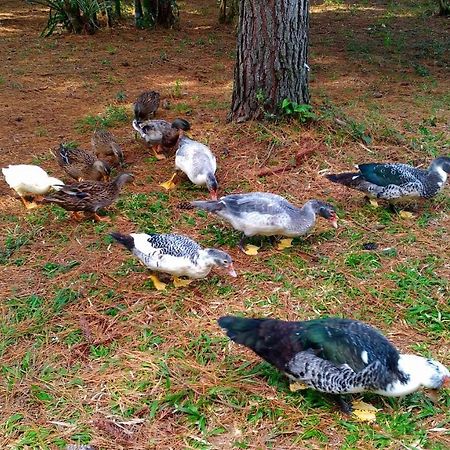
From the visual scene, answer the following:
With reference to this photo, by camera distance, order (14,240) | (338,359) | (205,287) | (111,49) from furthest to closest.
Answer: (111,49)
(14,240)
(205,287)
(338,359)

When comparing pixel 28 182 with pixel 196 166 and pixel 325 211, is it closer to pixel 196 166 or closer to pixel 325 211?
pixel 196 166

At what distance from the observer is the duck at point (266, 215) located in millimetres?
5395

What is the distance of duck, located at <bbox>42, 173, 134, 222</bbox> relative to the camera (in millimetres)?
6031

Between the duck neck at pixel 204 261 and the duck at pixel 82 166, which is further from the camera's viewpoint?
the duck at pixel 82 166

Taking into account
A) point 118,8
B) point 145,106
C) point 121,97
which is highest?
point 118,8

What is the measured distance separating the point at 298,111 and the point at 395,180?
2074 millimetres

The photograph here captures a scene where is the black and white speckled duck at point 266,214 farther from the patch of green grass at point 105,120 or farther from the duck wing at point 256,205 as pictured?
the patch of green grass at point 105,120

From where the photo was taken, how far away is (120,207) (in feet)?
21.3

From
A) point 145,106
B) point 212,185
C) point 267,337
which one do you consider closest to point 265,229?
point 212,185

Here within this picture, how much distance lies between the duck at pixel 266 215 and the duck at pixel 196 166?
0.84m

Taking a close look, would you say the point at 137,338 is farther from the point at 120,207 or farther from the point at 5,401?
the point at 120,207

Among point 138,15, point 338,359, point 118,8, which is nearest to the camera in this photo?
point 338,359

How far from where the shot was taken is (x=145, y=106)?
845 centimetres

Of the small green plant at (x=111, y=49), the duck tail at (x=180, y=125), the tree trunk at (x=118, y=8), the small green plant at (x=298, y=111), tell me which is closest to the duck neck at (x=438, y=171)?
the small green plant at (x=298, y=111)
